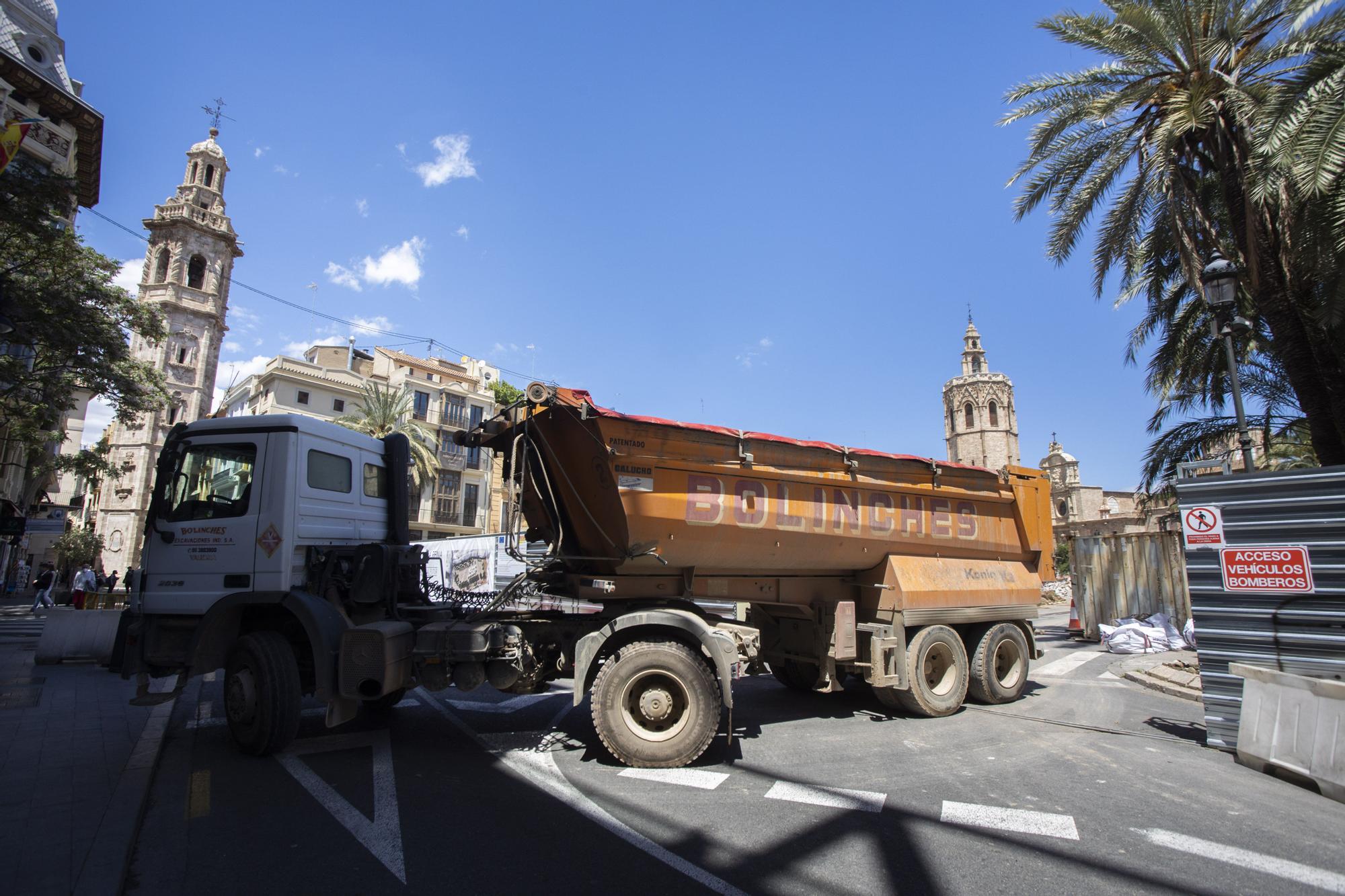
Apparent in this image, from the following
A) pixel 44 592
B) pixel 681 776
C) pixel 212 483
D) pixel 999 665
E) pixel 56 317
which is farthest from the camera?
pixel 44 592

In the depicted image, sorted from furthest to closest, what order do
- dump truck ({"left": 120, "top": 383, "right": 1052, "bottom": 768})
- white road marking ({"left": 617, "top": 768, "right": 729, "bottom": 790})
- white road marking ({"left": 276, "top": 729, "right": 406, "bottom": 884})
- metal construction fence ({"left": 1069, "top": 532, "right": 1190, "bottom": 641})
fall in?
metal construction fence ({"left": 1069, "top": 532, "right": 1190, "bottom": 641}), dump truck ({"left": 120, "top": 383, "right": 1052, "bottom": 768}), white road marking ({"left": 617, "top": 768, "right": 729, "bottom": 790}), white road marking ({"left": 276, "top": 729, "right": 406, "bottom": 884})

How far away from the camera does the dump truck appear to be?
5820 millimetres

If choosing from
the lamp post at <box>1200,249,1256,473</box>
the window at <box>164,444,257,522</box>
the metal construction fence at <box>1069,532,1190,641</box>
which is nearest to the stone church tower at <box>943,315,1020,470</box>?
the metal construction fence at <box>1069,532,1190,641</box>

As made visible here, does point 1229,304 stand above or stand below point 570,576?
above

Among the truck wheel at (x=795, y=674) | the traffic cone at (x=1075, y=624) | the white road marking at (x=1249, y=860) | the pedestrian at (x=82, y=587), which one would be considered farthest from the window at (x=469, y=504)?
the white road marking at (x=1249, y=860)

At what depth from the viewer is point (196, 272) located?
52.5 metres

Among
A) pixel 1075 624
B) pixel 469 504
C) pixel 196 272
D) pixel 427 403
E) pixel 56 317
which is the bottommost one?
pixel 1075 624

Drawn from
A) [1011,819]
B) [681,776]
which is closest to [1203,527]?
[1011,819]

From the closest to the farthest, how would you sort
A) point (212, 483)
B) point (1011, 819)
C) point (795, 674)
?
point (1011, 819) → point (212, 483) → point (795, 674)

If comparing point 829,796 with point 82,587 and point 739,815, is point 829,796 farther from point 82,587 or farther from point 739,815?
point 82,587

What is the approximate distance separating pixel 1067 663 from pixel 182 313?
199 ft

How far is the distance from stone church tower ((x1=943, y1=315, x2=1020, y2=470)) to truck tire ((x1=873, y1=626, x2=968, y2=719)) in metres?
74.8

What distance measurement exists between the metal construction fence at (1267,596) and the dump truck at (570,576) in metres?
2.42

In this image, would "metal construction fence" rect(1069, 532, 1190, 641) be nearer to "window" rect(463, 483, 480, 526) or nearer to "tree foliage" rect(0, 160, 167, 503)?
"tree foliage" rect(0, 160, 167, 503)
